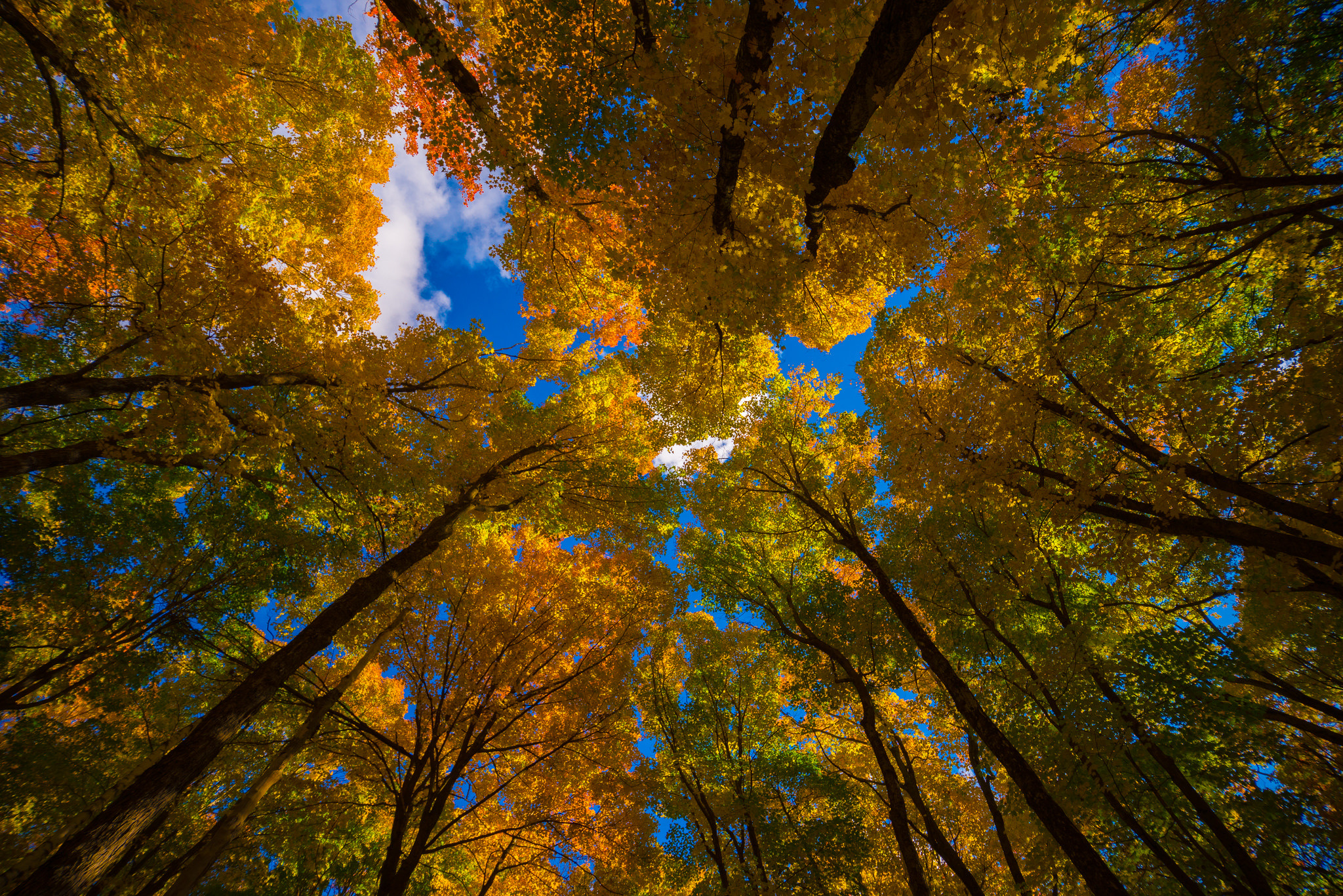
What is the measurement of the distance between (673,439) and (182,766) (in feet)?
26.4

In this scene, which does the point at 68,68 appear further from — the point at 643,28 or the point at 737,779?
the point at 737,779

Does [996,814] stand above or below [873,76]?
below

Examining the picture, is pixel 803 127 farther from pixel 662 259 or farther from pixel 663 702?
pixel 663 702

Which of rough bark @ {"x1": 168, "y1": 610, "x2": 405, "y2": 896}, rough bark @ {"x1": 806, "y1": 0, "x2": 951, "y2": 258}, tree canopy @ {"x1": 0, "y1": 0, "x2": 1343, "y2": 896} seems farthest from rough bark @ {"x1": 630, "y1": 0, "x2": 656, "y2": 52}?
rough bark @ {"x1": 168, "y1": 610, "x2": 405, "y2": 896}

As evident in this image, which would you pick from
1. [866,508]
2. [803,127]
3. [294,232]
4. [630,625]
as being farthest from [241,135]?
[866,508]

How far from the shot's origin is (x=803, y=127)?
550 centimetres

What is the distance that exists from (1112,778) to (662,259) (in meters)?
10.3

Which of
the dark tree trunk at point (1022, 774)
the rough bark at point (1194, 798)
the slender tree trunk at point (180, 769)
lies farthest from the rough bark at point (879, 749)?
the slender tree trunk at point (180, 769)

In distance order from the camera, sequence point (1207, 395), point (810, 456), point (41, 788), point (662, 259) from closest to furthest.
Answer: point (1207, 395) → point (662, 259) → point (41, 788) → point (810, 456)

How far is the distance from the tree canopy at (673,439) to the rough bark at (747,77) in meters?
0.05

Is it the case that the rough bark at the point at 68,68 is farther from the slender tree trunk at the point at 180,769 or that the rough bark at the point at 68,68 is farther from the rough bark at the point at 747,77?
the rough bark at the point at 747,77

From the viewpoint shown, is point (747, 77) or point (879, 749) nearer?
point (747, 77)

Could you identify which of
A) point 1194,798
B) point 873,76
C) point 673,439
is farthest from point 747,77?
point 1194,798

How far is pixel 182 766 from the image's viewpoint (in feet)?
13.7
